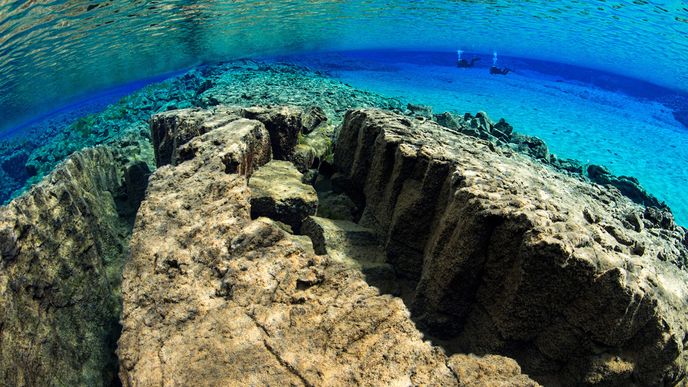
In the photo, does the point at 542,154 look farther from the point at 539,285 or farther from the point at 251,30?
the point at 251,30

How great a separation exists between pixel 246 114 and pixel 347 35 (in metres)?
45.4

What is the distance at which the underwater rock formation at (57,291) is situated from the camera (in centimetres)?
446

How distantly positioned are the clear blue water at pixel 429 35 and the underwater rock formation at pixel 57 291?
683 inches

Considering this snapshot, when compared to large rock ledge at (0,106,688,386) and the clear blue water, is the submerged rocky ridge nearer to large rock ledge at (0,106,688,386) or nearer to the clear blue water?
large rock ledge at (0,106,688,386)

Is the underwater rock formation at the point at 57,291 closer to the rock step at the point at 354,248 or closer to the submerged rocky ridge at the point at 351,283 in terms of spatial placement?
the submerged rocky ridge at the point at 351,283

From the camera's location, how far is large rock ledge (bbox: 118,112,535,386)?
295cm

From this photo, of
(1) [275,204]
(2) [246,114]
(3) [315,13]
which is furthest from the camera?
(3) [315,13]

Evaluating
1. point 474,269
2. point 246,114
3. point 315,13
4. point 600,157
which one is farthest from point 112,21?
point 600,157

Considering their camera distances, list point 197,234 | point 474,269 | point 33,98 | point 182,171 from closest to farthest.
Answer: point 474,269 < point 197,234 < point 182,171 < point 33,98

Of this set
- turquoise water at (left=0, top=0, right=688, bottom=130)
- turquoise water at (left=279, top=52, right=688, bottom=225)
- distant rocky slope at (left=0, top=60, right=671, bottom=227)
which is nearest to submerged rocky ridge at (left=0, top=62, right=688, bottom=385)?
distant rocky slope at (left=0, top=60, right=671, bottom=227)

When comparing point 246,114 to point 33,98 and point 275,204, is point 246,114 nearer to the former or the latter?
point 275,204

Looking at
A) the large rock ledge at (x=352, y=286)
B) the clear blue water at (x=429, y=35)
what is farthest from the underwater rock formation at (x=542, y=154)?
the large rock ledge at (x=352, y=286)

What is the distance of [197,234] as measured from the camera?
4395mm

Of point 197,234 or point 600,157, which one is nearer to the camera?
point 197,234
